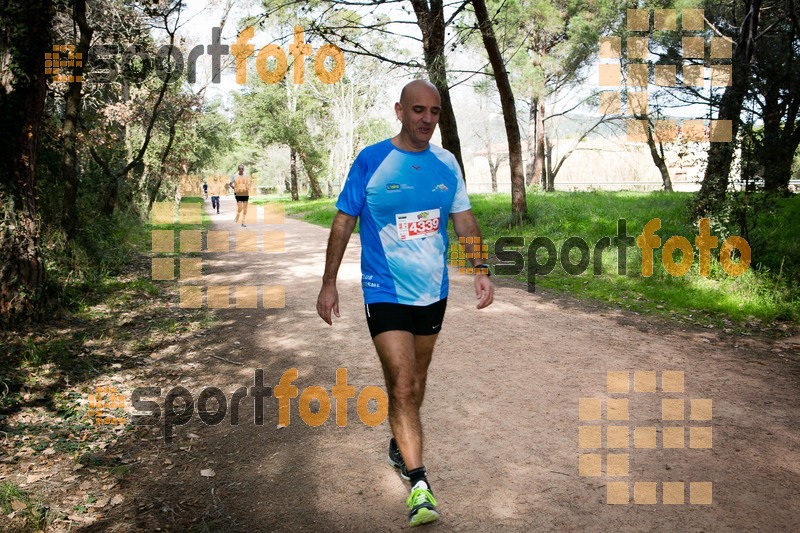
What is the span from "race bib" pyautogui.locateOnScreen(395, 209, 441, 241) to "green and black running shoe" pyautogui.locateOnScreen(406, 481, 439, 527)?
4.51 feet

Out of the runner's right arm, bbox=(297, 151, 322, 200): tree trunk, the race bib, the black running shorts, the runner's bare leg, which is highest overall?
bbox=(297, 151, 322, 200): tree trunk

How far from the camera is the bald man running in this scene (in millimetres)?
3115

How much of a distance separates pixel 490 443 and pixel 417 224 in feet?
5.66

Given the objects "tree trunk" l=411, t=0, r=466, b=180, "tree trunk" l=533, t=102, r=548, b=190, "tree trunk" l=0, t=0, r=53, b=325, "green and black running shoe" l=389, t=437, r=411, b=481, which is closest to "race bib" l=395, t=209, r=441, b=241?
"green and black running shoe" l=389, t=437, r=411, b=481

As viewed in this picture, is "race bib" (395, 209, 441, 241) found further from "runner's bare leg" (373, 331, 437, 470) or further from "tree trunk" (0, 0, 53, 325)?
"tree trunk" (0, 0, 53, 325)

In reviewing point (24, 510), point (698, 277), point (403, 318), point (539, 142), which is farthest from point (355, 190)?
point (539, 142)

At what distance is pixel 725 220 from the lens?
860 cm

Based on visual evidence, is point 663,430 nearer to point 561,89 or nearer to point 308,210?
point 308,210

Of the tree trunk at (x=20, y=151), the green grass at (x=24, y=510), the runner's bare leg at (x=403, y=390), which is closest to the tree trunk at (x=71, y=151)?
the tree trunk at (x=20, y=151)

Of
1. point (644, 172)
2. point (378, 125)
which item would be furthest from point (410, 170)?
point (644, 172)

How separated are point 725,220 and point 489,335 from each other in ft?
15.8

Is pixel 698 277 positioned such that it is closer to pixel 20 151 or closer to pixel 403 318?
pixel 403 318

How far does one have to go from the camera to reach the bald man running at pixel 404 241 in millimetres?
3115

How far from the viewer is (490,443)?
12.7 ft
